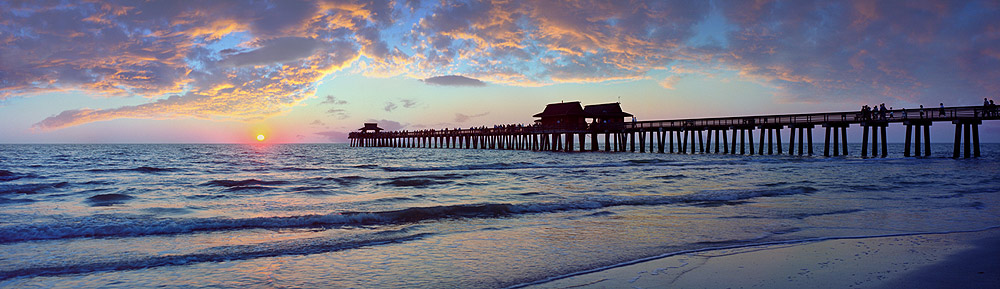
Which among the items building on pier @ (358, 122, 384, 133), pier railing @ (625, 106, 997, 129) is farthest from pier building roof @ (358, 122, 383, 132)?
pier railing @ (625, 106, 997, 129)

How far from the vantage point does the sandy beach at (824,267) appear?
4.52 metres

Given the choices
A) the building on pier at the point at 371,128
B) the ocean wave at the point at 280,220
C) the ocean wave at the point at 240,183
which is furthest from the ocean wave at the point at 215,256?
the building on pier at the point at 371,128

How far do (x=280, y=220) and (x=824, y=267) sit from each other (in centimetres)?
810

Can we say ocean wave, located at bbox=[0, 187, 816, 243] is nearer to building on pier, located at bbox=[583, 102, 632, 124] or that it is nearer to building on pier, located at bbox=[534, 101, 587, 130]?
building on pier, located at bbox=[534, 101, 587, 130]

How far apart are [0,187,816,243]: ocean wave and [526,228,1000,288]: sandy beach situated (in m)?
4.89

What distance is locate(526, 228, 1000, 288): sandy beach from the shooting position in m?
4.52

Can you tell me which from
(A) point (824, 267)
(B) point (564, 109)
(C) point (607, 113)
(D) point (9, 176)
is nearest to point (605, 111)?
(C) point (607, 113)

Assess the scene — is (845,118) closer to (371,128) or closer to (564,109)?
(564,109)

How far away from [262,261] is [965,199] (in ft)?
45.9

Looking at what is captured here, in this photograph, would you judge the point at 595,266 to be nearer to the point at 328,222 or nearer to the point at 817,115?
the point at 328,222

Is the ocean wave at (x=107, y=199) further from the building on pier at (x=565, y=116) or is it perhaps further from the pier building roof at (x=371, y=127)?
the pier building roof at (x=371, y=127)

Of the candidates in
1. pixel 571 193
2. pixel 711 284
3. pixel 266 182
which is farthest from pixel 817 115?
pixel 711 284

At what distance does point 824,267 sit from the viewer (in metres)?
5.09

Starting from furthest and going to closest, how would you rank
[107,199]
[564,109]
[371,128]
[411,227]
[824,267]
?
[371,128]
[564,109]
[107,199]
[411,227]
[824,267]
